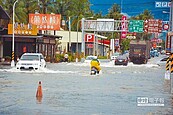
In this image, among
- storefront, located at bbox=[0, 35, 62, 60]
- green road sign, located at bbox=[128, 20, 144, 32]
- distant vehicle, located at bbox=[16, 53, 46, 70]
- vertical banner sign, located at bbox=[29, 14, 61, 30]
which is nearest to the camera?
distant vehicle, located at bbox=[16, 53, 46, 70]

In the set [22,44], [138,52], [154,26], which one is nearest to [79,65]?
[22,44]

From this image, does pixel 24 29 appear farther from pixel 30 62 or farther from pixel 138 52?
pixel 30 62

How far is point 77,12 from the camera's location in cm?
11381

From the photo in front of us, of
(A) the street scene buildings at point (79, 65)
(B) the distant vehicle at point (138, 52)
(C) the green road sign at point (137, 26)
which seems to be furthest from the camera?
(C) the green road sign at point (137, 26)

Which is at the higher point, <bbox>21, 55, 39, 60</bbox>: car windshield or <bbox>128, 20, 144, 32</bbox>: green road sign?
<bbox>128, 20, 144, 32</bbox>: green road sign

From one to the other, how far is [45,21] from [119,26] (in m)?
13.7

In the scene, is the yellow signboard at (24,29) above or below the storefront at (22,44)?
above

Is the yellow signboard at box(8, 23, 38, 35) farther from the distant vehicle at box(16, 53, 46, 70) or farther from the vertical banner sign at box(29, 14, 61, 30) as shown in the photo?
the distant vehicle at box(16, 53, 46, 70)

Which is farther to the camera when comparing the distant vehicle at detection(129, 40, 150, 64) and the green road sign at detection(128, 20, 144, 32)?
the green road sign at detection(128, 20, 144, 32)

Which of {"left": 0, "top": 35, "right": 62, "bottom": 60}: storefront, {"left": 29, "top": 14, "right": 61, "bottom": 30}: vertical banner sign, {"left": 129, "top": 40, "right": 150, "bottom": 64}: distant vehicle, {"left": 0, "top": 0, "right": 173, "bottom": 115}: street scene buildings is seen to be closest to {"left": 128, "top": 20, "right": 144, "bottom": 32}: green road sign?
{"left": 0, "top": 0, "right": 173, "bottom": 115}: street scene buildings

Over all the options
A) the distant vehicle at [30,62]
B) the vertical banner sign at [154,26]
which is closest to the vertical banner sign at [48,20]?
the vertical banner sign at [154,26]

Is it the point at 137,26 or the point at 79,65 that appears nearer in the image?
the point at 79,65

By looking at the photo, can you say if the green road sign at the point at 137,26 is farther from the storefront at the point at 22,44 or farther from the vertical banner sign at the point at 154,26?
the storefront at the point at 22,44

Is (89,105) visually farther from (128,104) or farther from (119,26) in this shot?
Answer: (119,26)
